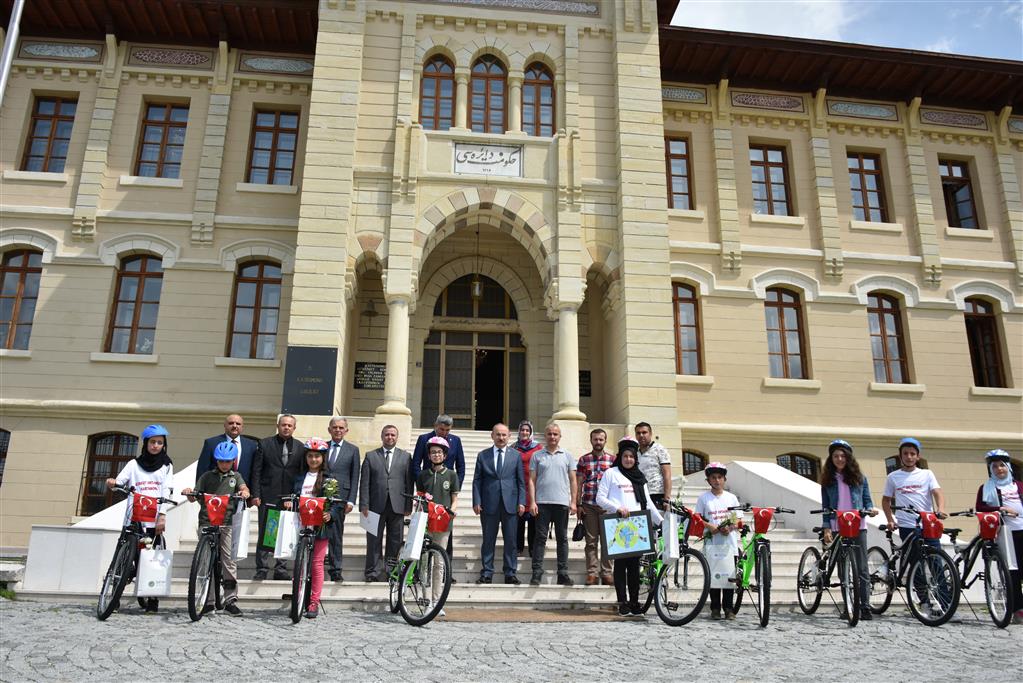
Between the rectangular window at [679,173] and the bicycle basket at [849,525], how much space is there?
11.3 m

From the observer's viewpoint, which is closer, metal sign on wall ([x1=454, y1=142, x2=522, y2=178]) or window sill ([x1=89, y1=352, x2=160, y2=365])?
metal sign on wall ([x1=454, y1=142, x2=522, y2=178])

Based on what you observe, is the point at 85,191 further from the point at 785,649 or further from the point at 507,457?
the point at 785,649

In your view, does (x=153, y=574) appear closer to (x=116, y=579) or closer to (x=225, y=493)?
(x=116, y=579)

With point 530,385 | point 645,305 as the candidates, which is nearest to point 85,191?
point 530,385

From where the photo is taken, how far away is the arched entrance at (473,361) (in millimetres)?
16641

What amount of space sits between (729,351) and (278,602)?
1174 centimetres

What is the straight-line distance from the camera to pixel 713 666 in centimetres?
518

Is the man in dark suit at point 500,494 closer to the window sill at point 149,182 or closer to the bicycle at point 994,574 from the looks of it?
the bicycle at point 994,574

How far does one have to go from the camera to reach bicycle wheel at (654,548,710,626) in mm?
6730

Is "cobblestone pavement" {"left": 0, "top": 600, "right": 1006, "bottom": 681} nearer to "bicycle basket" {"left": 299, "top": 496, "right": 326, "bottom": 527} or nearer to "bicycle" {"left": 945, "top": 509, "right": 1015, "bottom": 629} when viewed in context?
"bicycle" {"left": 945, "top": 509, "right": 1015, "bottom": 629}

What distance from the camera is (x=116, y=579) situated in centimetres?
694

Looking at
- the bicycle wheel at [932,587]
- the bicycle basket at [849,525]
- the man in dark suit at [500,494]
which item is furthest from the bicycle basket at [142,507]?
the bicycle wheel at [932,587]

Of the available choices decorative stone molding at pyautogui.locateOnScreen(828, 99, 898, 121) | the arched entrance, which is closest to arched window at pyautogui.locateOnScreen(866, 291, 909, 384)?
decorative stone molding at pyautogui.locateOnScreen(828, 99, 898, 121)

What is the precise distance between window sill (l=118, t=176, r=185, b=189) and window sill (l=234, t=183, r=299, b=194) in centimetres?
123
